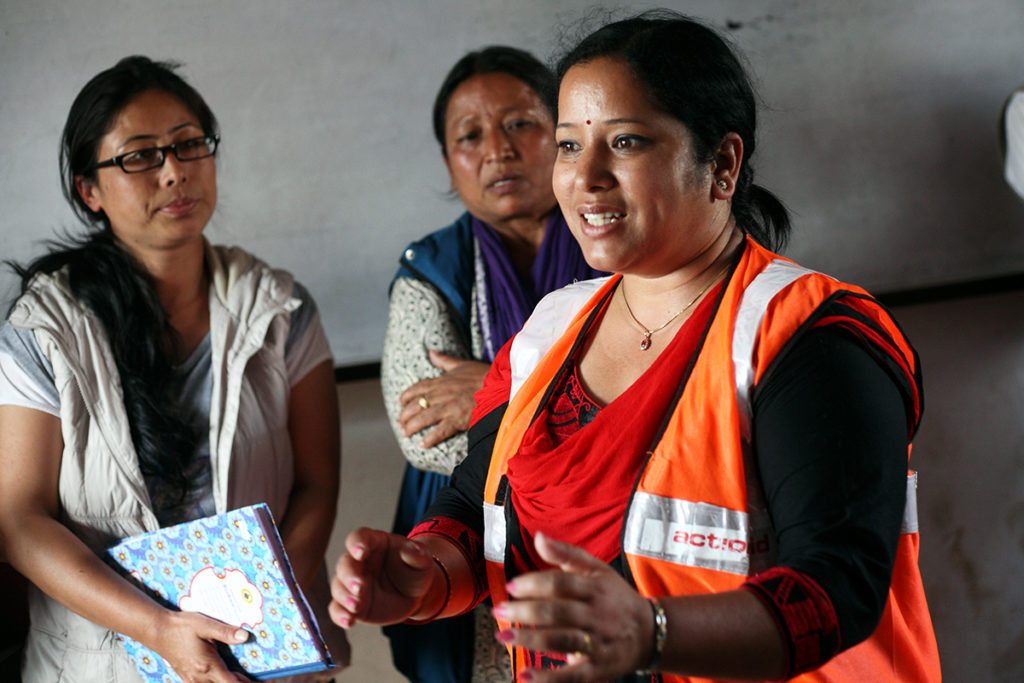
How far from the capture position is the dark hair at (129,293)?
2057 millimetres

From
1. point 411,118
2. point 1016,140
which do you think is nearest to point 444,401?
point 411,118

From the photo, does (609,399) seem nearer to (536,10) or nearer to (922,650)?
(922,650)

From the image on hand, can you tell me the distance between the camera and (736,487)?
1.09 meters

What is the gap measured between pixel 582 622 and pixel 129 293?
1579mm

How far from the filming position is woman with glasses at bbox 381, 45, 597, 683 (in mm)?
2102

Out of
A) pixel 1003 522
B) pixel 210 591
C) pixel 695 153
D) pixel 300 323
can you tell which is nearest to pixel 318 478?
pixel 300 323

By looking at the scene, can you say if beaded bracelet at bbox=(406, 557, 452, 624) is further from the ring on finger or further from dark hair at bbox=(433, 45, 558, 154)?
dark hair at bbox=(433, 45, 558, 154)

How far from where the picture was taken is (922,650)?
1.19 m

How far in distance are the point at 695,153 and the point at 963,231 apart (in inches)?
107

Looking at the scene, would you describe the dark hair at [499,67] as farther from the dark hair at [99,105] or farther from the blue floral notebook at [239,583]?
the blue floral notebook at [239,583]

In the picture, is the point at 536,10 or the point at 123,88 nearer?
the point at 123,88

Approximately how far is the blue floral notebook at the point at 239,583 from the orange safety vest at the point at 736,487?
73 cm

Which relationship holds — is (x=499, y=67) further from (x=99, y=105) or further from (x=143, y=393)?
(x=143, y=393)

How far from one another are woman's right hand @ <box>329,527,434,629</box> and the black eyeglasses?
4.27ft
